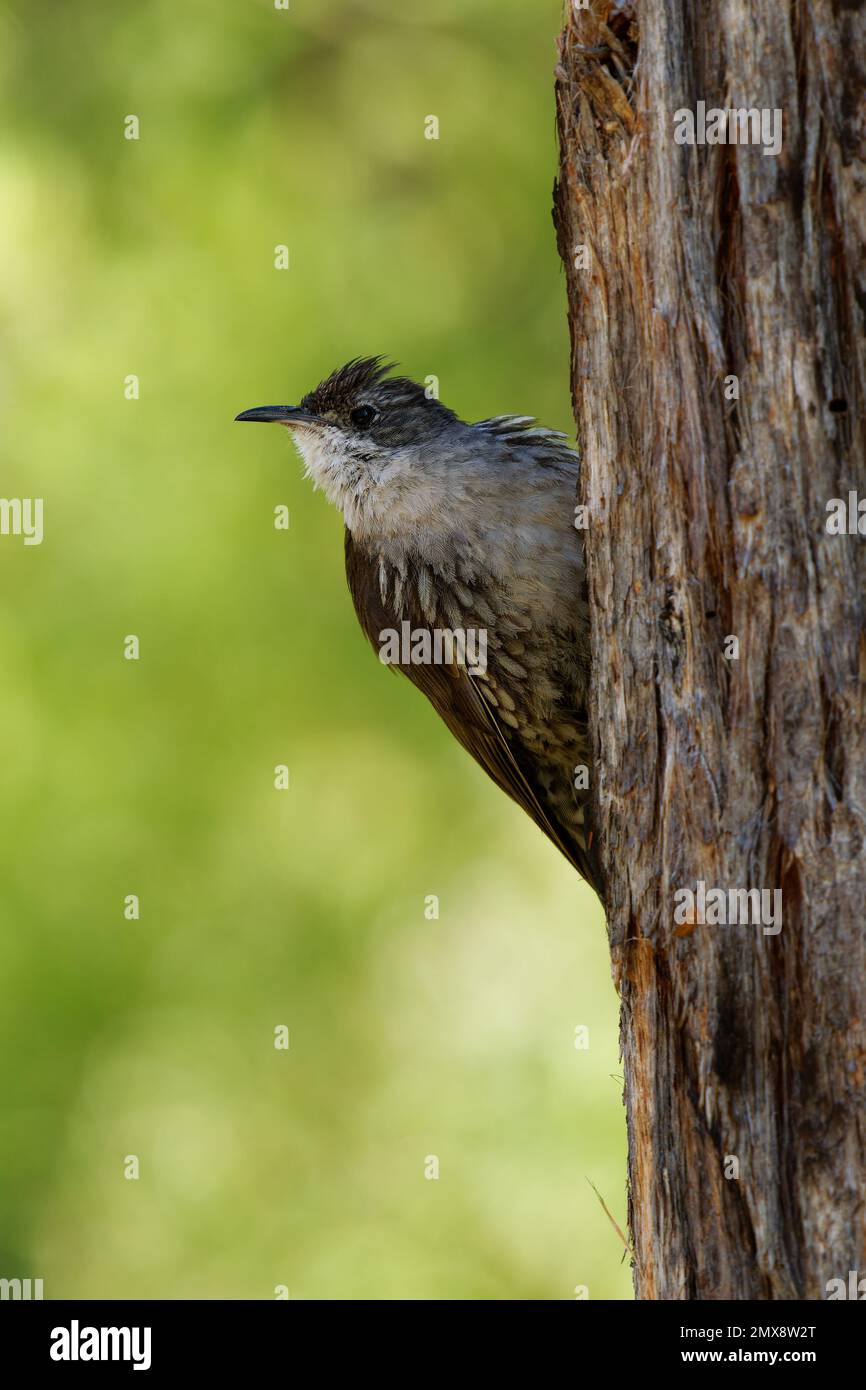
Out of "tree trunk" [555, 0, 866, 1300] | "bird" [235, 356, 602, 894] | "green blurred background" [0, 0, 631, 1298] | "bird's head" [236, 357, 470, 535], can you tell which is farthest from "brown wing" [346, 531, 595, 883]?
"green blurred background" [0, 0, 631, 1298]

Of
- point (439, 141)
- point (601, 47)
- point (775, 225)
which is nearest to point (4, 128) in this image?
point (439, 141)

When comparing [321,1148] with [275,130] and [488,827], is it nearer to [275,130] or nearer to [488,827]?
[488,827]

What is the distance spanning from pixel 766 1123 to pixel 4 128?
689cm

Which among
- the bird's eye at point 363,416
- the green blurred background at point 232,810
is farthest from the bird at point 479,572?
the green blurred background at point 232,810

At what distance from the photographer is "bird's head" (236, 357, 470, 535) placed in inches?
210

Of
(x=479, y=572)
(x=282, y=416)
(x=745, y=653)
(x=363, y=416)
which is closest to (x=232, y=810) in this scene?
(x=282, y=416)

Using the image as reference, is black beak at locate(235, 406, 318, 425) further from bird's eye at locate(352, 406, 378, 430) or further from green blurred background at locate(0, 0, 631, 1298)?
green blurred background at locate(0, 0, 631, 1298)

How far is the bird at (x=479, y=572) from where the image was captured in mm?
5039

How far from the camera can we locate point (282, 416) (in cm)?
586

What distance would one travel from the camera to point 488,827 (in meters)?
7.93

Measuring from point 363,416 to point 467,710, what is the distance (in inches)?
46.6

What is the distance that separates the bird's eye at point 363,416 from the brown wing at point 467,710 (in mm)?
421

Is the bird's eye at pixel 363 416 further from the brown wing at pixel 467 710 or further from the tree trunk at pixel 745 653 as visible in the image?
the tree trunk at pixel 745 653

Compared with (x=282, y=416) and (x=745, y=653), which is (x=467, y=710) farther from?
(x=745, y=653)
